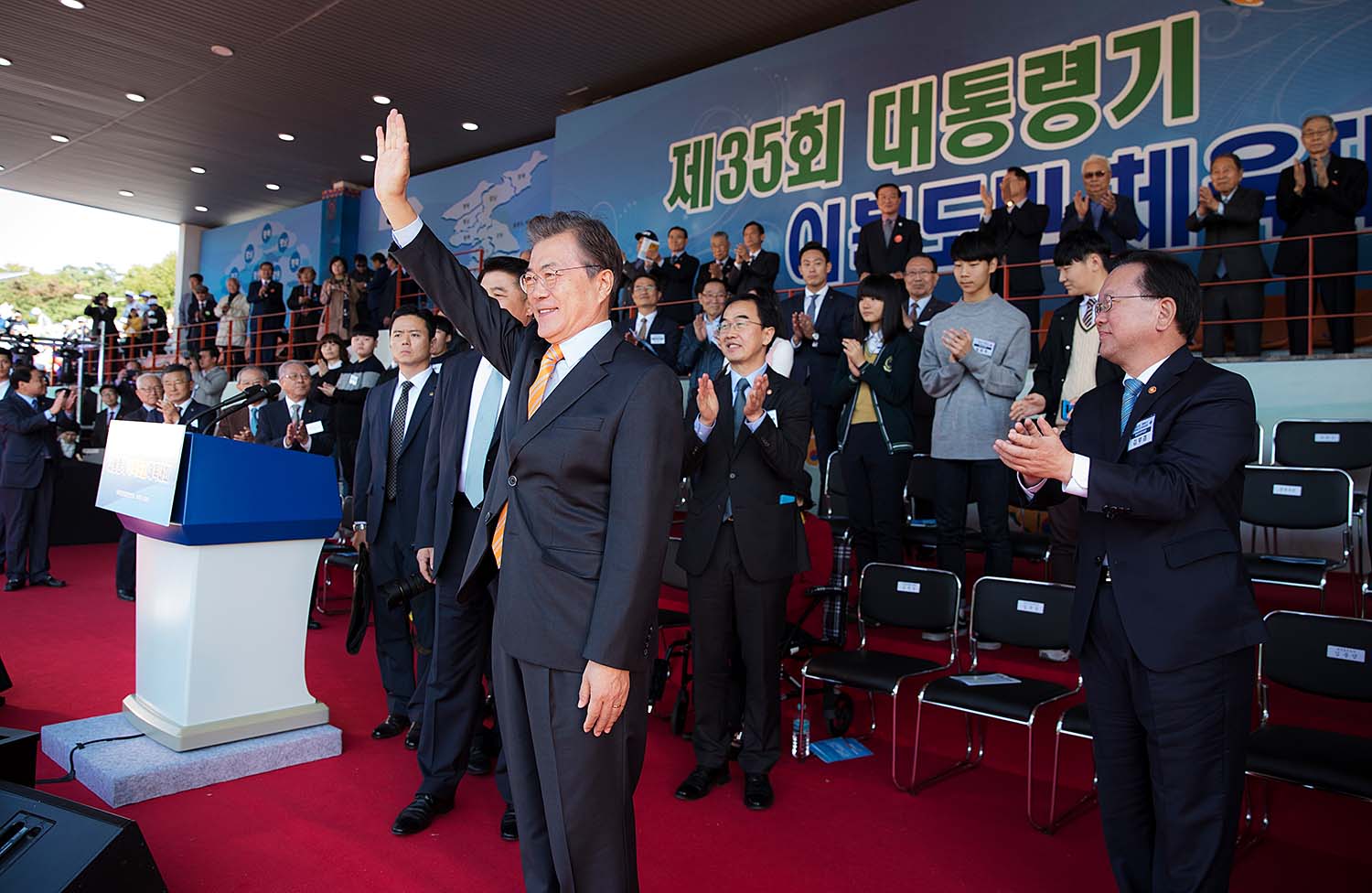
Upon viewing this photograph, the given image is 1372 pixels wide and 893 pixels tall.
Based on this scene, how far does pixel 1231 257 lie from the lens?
6195 millimetres

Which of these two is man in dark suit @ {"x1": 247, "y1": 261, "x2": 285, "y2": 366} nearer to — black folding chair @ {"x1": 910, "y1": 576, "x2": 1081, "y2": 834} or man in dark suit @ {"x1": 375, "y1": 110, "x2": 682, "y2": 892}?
black folding chair @ {"x1": 910, "y1": 576, "x2": 1081, "y2": 834}

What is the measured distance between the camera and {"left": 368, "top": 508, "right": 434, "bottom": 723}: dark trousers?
3359mm

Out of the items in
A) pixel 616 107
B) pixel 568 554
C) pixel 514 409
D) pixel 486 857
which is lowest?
pixel 486 857

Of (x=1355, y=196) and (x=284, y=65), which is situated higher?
(x=284, y=65)

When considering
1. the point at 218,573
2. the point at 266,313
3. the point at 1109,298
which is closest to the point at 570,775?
the point at 1109,298

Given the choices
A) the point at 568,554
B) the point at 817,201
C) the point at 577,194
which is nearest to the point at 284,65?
the point at 577,194

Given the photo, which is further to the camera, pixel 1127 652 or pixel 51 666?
pixel 51 666

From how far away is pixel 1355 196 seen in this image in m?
5.80

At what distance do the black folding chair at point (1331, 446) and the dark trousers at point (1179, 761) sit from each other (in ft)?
11.3

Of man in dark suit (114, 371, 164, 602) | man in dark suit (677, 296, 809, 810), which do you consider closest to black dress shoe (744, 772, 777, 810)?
man in dark suit (677, 296, 809, 810)

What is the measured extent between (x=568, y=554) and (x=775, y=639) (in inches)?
64.5

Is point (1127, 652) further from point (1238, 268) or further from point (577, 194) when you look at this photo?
point (577, 194)

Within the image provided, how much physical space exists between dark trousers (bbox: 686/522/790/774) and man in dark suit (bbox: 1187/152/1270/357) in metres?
4.40

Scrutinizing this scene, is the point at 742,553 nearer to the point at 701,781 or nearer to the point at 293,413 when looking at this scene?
the point at 701,781
